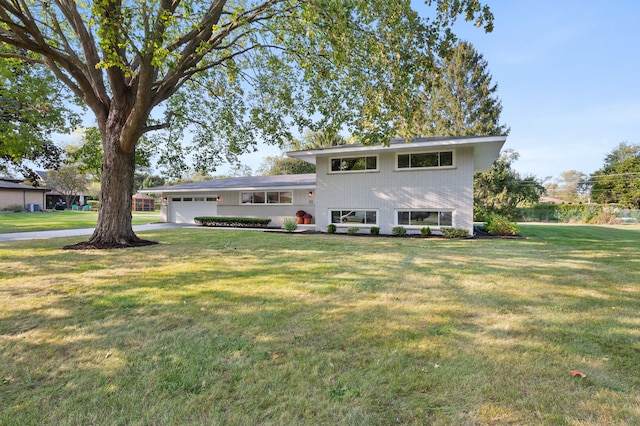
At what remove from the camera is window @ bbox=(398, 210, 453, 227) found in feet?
44.5

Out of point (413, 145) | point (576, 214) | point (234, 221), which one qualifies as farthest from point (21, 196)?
point (576, 214)

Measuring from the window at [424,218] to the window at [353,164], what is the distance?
2.59 metres

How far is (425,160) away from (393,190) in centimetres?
189

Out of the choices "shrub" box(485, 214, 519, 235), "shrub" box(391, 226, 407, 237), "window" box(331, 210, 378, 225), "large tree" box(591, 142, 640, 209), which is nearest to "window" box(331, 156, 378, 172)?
"window" box(331, 210, 378, 225)

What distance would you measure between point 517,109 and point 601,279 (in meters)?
29.3

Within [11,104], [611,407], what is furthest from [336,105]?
[11,104]

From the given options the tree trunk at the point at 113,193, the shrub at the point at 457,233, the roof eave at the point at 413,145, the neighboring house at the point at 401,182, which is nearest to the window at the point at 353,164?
the neighboring house at the point at 401,182

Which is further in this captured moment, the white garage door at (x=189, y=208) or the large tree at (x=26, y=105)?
the white garage door at (x=189, y=208)

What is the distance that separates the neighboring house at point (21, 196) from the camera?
3366 centimetres

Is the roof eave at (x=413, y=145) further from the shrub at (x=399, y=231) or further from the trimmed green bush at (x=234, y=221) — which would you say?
the trimmed green bush at (x=234, y=221)

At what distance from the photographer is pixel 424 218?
13922 millimetres

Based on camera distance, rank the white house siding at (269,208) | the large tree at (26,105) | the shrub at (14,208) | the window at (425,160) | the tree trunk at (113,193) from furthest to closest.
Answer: the shrub at (14,208) < the white house siding at (269,208) < the window at (425,160) < the large tree at (26,105) < the tree trunk at (113,193)

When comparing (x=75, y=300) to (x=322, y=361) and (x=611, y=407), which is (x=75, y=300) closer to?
(x=322, y=361)

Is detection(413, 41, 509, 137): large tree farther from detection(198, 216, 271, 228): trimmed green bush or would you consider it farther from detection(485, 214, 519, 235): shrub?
detection(198, 216, 271, 228): trimmed green bush
